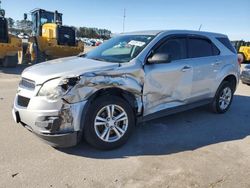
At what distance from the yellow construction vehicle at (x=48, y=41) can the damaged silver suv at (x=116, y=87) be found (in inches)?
388

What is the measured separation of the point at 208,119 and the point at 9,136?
3937 mm

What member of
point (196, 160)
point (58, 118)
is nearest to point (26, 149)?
point (58, 118)

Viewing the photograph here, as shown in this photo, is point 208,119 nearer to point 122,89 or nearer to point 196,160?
point 196,160

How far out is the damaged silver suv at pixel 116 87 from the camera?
141 inches

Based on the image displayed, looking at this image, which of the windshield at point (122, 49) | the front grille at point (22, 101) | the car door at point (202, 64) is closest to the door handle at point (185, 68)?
the car door at point (202, 64)

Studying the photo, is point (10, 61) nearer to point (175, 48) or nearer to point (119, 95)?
point (175, 48)

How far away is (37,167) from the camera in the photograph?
137 inches

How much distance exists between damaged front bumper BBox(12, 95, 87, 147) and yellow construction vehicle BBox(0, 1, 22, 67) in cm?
937

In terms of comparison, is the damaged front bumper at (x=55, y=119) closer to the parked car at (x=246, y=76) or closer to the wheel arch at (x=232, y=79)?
the wheel arch at (x=232, y=79)

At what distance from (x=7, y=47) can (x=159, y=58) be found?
384 inches

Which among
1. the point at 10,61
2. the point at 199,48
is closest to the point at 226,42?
the point at 199,48

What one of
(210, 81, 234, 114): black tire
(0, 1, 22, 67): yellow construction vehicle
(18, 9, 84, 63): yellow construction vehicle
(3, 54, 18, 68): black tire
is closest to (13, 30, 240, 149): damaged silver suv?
(210, 81, 234, 114): black tire

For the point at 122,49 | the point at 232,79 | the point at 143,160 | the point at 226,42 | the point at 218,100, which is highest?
the point at 226,42

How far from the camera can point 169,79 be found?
4.69 m
